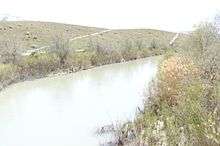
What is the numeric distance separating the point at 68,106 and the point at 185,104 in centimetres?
2001

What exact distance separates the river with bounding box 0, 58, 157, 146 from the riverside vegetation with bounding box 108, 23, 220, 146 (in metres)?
2.98

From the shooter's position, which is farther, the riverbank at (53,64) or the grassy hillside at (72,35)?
the grassy hillside at (72,35)

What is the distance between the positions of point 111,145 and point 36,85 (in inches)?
905

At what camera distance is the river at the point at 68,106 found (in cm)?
2402

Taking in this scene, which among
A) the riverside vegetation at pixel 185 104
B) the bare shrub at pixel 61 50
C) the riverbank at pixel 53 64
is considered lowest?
the riverbank at pixel 53 64

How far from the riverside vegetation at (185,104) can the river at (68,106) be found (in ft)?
9.77

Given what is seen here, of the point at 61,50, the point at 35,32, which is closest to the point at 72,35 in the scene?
the point at 35,32

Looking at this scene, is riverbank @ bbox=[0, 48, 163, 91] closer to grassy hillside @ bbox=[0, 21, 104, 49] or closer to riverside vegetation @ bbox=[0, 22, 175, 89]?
riverside vegetation @ bbox=[0, 22, 175, 89]

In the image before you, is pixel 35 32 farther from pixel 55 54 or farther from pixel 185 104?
pixel 185 104

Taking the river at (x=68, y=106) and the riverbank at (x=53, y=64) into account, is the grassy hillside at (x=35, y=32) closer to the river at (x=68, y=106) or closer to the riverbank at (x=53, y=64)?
the riverbank at (x=53, y=64)

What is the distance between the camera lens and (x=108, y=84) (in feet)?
131

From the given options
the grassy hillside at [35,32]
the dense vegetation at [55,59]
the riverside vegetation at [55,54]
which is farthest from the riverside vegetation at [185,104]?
the grassy hillside at [35,32]

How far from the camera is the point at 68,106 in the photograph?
31188 millimetres

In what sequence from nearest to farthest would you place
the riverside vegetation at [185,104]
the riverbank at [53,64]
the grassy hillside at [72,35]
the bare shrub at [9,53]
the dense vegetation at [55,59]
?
the riverside vegetation at [185,104] → the riverbank at [53,64] → the dense vegetation at [55,59] → the bare shrub at [9,53] → the grassy hillside at [72,35]
